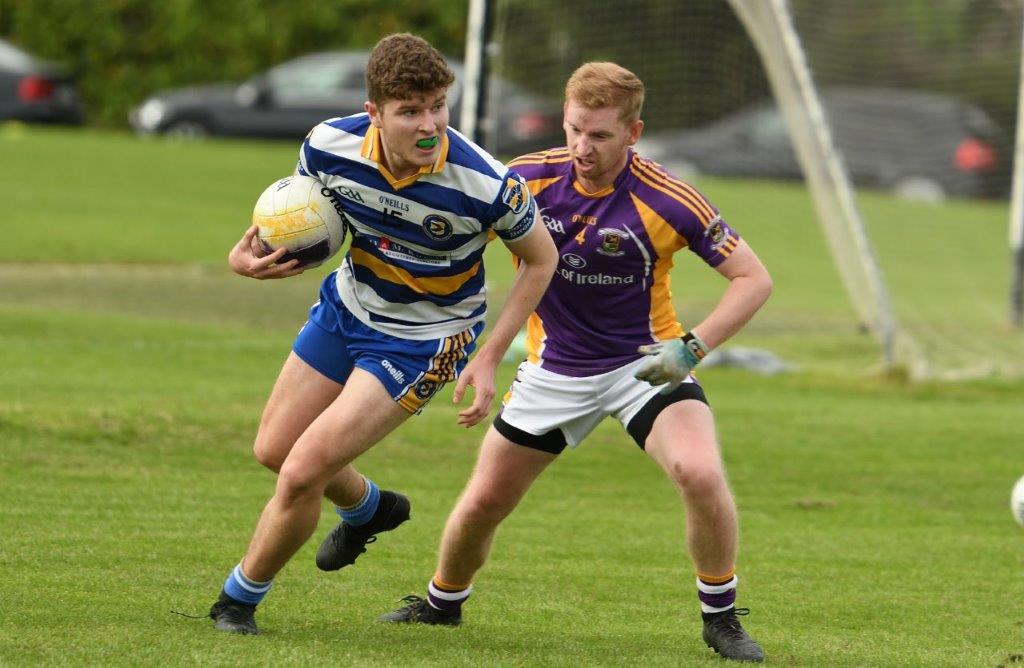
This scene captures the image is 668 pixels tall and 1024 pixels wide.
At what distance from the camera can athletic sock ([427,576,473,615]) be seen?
611 centimetres

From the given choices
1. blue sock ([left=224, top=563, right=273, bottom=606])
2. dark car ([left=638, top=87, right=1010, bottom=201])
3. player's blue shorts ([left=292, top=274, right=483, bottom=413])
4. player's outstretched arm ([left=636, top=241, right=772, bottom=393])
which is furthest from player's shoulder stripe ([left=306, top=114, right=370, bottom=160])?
dark car ([left=638, top=87, right=1010, bottom=201])

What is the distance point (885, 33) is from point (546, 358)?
463 inches

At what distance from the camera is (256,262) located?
560cm

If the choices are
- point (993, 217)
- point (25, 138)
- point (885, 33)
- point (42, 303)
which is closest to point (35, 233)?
point (42, 303)

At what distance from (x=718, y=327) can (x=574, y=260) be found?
0.63m

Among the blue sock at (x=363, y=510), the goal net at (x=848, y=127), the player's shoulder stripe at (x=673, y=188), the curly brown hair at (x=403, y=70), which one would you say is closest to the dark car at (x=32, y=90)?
the goal net at (x=848, y=127)

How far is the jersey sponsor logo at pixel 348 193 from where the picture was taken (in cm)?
566

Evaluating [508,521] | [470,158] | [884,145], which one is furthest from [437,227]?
[884,145]

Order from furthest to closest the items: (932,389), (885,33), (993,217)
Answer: (993,217)
(885,33)
(932,389)

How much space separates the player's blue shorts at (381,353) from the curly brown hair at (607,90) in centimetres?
94

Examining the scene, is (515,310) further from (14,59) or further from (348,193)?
(14,59)

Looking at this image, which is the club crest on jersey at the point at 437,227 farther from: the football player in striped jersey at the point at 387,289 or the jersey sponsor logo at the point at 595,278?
the jersey sponsor logo at the point at 595,278

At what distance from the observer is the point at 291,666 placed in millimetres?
5176

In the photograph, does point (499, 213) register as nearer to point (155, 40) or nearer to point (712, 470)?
point (712, 470)
